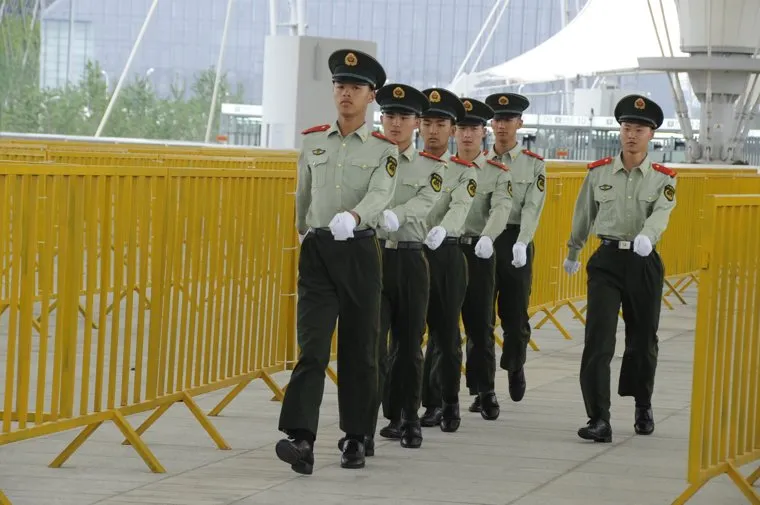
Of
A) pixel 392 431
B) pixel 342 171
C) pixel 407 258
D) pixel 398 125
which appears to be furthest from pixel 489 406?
pixel 342 171

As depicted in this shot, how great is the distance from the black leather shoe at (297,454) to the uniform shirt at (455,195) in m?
1.83

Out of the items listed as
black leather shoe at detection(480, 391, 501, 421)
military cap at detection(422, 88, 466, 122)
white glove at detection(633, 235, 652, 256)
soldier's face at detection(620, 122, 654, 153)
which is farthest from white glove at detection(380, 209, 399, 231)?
black leather shoe at detection(480, 391, 501, 421)

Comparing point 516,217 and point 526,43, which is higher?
point 526,43

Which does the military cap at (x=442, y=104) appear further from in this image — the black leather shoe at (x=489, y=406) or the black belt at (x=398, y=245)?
the black leather shoe at (x=489, y=406)

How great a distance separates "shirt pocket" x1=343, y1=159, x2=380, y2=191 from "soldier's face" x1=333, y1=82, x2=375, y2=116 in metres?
0.24

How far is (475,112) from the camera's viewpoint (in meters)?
9.50

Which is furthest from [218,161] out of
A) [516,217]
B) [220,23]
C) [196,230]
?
[220,23]

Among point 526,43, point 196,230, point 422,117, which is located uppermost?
point 526,43

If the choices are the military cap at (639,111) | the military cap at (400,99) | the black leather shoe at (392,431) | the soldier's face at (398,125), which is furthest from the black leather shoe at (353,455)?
the military cap at (639,111)

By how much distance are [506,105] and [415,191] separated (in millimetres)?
1691

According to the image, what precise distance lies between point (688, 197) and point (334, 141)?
11778mm

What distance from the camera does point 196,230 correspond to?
7.91 meters

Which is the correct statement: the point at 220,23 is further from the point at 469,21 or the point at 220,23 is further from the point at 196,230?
the point at 196,230

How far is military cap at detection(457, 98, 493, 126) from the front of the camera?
9.49 m
